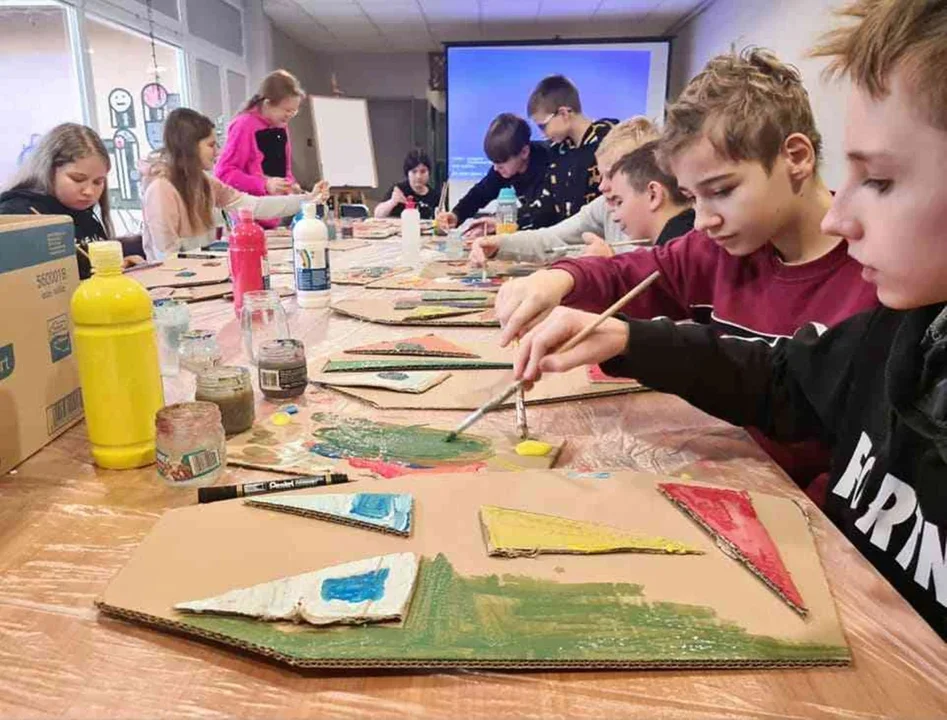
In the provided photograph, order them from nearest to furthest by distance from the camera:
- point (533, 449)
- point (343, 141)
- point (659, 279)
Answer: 1. point (533, 449)
2. point (659, 279)
3. point (343, 141)

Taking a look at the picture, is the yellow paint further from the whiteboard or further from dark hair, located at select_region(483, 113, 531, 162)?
the whiteboard

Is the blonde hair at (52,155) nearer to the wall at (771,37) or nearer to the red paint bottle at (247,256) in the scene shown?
the red paint bottle at (247,256)

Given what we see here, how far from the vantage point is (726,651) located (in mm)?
455

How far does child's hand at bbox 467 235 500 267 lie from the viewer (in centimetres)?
223

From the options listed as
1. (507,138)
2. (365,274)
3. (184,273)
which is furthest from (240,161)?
(365,274)

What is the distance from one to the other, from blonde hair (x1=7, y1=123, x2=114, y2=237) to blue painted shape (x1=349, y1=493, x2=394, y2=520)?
7.15 feet

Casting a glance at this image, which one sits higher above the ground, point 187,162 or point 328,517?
point 187,162

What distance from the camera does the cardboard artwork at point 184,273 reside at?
1834 millimetres

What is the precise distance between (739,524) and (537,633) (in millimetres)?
235

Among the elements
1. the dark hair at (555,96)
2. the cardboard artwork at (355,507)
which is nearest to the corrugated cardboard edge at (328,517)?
the cardboard artwork at (355,507)

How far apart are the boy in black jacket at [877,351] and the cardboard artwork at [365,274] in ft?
3.77

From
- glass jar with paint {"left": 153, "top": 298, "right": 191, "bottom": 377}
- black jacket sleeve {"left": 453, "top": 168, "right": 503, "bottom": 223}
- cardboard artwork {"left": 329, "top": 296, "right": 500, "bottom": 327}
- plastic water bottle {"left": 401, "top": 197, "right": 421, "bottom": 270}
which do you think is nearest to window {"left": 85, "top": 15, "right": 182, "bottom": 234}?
black jacket sleeve {"left": 453, "top": 168, "right": 503, "bottom": 223}

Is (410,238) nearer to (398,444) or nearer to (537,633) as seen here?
(398,444)

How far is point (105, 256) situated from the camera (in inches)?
28.7
